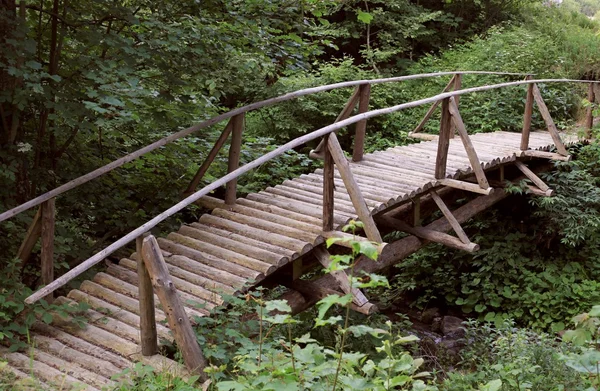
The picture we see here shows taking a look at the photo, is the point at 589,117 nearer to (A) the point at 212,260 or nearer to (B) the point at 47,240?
(A) the point at 212,260

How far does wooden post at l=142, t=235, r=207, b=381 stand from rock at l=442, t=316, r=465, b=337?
5.47 m

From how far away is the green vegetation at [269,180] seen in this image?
3.40 meters

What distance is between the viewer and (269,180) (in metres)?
9.45

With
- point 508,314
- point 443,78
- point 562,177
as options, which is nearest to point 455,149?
point 562,177

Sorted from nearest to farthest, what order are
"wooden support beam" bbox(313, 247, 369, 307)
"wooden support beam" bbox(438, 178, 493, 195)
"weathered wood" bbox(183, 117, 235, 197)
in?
"wooden support beam" bbox(313, 247, 369, 307)
"weathered wood" bbox(183, 117, 235, 197)
"wooden support beam" bbox(438, 178, 493, 195)

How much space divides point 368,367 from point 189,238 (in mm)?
3121

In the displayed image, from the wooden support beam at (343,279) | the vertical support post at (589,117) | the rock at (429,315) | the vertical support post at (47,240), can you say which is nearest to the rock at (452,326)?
the rock at (429,315)

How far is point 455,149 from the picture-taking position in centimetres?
830

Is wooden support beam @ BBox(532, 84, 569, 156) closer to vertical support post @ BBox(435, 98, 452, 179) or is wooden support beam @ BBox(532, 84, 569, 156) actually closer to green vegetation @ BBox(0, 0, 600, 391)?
green vegetation @ BBox(0, 0, 600, 391)

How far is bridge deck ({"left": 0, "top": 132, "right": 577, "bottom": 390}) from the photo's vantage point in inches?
149

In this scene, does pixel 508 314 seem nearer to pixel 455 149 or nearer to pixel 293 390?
pixel 455 149

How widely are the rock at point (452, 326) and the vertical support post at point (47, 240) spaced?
5.73 m

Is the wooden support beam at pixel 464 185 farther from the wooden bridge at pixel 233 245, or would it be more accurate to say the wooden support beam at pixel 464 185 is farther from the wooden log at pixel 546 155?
the wooden log at pixel 546 155

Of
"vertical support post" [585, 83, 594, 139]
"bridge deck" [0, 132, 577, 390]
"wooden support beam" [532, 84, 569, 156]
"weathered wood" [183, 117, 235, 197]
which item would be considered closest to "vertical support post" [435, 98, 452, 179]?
"bridge deck" [0, 132, 577, 390]
